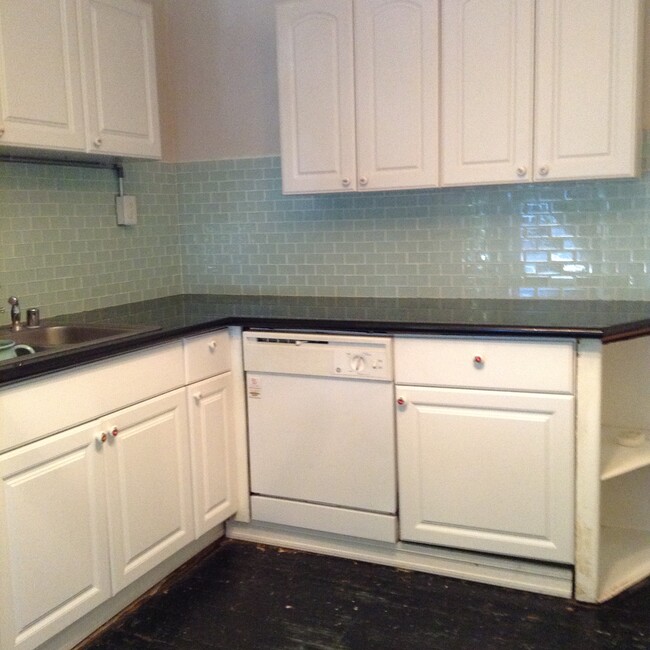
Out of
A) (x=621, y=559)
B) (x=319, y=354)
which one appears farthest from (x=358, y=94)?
(x=621, y=559)

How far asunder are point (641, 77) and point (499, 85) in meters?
0.49

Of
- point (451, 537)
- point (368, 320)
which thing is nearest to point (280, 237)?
point (368, 320)

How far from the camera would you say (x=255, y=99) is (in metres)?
3.28

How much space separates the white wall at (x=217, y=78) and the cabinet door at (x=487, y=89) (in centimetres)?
96

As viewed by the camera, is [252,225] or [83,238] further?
[252,225]

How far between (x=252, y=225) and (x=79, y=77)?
3.49ft

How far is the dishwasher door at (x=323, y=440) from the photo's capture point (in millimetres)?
2559

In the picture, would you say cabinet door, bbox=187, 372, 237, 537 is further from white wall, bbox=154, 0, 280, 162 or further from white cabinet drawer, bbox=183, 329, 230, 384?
white wall, bbox=154, 0, 280, 162

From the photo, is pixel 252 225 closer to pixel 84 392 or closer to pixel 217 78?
pixel 217 78

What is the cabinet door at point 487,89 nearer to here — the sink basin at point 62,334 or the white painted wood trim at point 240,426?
the white painted wood trim at point 240,426

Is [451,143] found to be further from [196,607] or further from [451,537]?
[196,607]

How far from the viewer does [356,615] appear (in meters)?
2.33

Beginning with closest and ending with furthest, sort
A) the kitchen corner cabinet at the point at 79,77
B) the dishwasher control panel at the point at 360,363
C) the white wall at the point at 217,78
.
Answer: the kitchen corner cabinet at the point at 79,77
the dishwasher control panel at the point at 360,363
the white wall at the point at 217,78

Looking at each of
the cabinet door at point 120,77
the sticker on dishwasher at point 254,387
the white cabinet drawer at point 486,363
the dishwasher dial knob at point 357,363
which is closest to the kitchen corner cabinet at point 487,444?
the white cabinet drawer at point 486,363
